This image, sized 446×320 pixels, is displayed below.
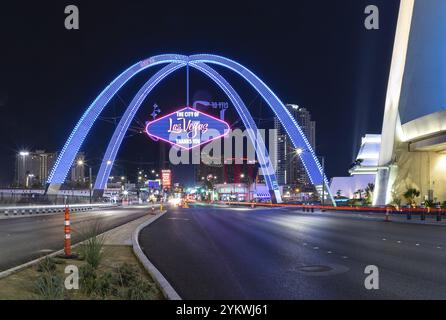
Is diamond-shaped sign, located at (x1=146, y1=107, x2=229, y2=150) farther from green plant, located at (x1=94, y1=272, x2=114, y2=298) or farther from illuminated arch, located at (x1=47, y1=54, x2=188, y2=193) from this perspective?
green plant, located at (x1=94, y1=272, x2=114, y2=298)

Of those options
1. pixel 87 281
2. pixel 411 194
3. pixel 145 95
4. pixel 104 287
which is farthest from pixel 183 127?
pixel 104 287

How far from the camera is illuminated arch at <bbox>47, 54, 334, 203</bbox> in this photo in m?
68.6

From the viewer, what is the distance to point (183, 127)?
7431 centimetres

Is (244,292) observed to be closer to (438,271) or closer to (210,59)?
(438,271)

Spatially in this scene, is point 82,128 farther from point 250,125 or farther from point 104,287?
point 104,287

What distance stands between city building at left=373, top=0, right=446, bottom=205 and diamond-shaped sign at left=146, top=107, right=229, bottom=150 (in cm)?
2728

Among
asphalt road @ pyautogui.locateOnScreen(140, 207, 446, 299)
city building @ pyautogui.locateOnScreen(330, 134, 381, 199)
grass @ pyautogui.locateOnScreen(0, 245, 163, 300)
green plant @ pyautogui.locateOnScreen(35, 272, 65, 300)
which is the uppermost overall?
city building @ pyautogui.locateOnScreen(330, 134, 381, 199)

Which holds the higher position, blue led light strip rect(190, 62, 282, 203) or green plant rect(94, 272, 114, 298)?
blue led light strip rect(190, 62, 282, 203)

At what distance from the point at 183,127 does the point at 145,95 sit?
1280cm

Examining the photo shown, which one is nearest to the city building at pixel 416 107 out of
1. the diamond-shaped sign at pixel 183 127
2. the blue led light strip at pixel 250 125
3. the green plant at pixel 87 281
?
the blue led light strip at pixel 250 125

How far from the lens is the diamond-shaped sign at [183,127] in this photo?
74.4m

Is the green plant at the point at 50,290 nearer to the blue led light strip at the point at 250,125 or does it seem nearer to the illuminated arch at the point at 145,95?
the illuminated arch at the point at 145,95

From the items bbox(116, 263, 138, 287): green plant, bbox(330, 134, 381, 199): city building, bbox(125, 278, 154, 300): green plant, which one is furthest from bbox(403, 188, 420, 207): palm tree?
bbox(125, 278, 154, 300): green plant
